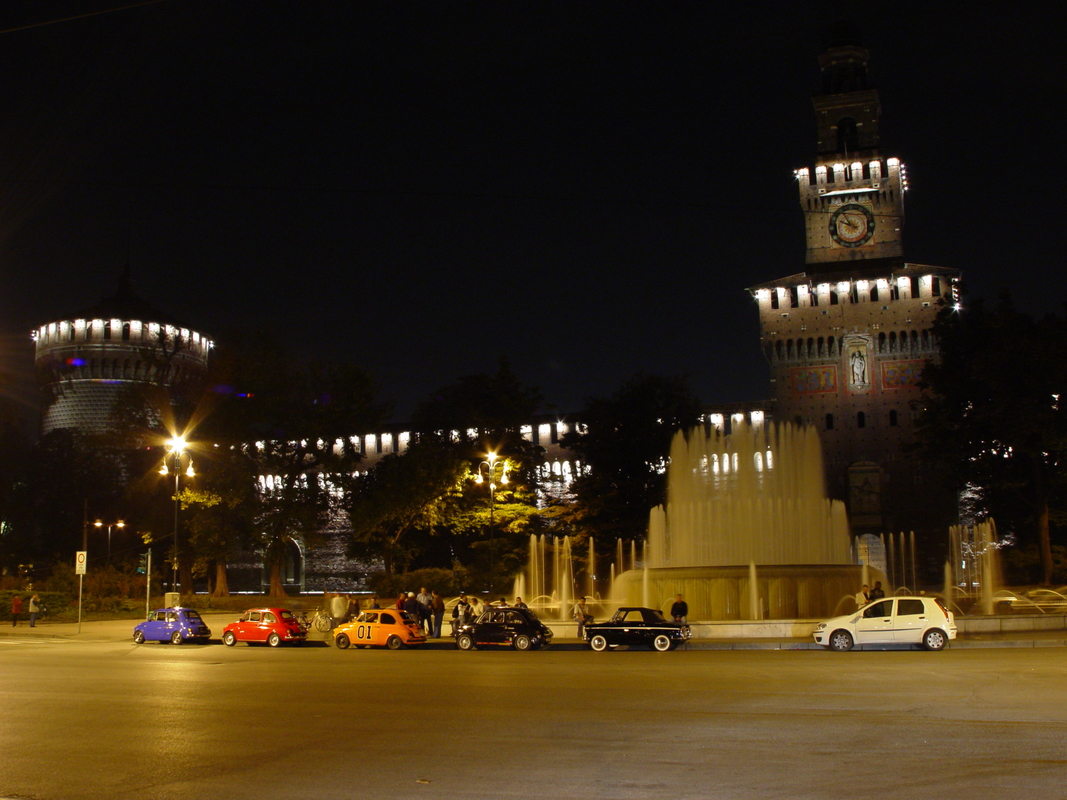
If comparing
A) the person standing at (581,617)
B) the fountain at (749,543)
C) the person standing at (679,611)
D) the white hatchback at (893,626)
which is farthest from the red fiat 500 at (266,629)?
the white hatchback at (893,626)

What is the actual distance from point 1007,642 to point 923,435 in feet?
88.9

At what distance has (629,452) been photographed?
163 feet

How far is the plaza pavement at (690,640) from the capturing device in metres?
19.9

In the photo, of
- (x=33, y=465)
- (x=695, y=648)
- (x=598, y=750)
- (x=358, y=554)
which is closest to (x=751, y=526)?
(x=695, y=648)

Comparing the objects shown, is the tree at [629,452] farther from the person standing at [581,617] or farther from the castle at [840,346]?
the person standing at [581,617]

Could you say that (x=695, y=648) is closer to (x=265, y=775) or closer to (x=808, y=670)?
(x=808, y=670)

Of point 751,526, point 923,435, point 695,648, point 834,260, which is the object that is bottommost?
point 695,648

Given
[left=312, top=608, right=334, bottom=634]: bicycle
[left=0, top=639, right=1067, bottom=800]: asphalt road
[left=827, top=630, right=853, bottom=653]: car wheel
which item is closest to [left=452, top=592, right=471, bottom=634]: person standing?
[left=312, top=608, right=334, bottom=634]: bicycle

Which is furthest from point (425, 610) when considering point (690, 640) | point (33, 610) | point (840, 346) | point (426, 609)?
point (840, 346)

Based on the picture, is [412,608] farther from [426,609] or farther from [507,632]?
[507,632]

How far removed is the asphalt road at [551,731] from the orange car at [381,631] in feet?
19.1

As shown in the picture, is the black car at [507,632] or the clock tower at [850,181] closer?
the black car at [507,632]

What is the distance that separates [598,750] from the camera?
8.95 m

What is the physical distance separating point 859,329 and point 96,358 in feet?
178
